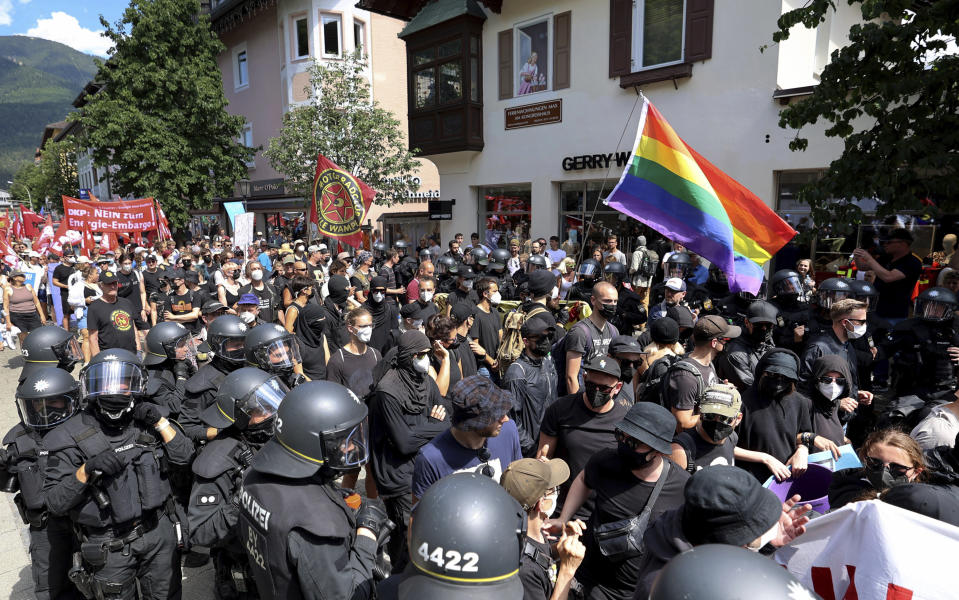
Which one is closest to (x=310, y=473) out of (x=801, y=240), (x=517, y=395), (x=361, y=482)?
(x=517, y=395)

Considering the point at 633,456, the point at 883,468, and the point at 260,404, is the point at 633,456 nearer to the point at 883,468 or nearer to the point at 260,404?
the point at 883,468

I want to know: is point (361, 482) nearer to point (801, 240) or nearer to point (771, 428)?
point (771, 428)

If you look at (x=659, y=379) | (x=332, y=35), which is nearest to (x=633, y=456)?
(x=659, y=379)

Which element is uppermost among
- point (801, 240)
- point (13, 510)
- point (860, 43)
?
point (860, 43)

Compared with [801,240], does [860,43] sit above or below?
above

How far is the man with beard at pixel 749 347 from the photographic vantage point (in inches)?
183

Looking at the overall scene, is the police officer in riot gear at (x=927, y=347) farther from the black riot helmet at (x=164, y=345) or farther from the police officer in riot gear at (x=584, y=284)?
the black riot helmet at (x=164, y=345)

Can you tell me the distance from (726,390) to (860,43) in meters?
4.89

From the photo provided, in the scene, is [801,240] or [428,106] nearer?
[801,240]

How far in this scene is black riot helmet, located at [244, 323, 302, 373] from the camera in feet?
13.3

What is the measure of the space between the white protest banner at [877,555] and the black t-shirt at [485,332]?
3803mm

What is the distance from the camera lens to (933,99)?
5617 millimetres

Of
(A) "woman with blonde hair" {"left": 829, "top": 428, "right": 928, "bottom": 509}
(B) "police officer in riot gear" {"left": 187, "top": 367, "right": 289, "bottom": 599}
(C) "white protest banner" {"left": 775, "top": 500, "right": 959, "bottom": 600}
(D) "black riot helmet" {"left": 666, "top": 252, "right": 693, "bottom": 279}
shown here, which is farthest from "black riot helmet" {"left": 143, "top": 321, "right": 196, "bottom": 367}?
(D) "black riot helmet" {"left": 666, "top": 252, "right": 693, "bottom": 279}

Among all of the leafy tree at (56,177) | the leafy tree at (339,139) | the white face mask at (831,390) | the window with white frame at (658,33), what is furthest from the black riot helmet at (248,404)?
the leafy tree at (56,177)
